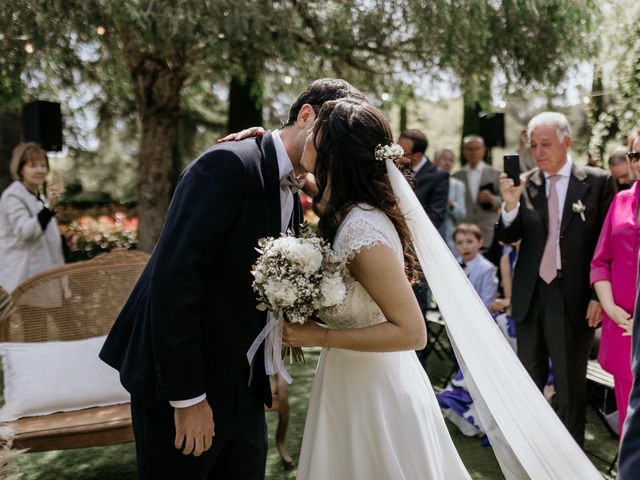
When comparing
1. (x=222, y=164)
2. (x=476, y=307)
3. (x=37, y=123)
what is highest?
(x=37, y=123)

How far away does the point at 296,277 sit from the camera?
6.77ft

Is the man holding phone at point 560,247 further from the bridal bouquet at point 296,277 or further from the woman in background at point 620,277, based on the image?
the bridal bouquet at point 296,277

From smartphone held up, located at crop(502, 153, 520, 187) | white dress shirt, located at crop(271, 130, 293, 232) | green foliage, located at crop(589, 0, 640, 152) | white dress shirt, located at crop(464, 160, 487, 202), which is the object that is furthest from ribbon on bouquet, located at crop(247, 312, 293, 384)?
white dress shirt, located at crop(464, 160, 487, 202)

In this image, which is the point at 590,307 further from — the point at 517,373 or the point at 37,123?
the point at 37,123

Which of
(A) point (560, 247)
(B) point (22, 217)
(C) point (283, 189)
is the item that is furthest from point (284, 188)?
(B) point (22, 217)

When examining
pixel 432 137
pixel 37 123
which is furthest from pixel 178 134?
pixel 432 137

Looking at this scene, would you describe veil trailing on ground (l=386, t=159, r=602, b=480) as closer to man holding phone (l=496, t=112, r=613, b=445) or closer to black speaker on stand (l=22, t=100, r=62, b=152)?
man holding phone (l=496, t=112, r=613, b=445)

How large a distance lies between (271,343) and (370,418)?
0.51 m

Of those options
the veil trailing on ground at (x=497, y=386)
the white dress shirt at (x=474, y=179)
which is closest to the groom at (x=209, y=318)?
the veil trailing on ground at (x=497, y=386)

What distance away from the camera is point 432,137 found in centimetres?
2831

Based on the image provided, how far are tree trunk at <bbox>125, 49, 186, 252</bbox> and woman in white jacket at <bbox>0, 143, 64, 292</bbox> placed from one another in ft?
5.28

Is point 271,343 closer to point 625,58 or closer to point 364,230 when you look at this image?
point 364,230

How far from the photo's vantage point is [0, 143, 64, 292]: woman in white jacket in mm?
5242

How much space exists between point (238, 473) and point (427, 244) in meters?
1.20
